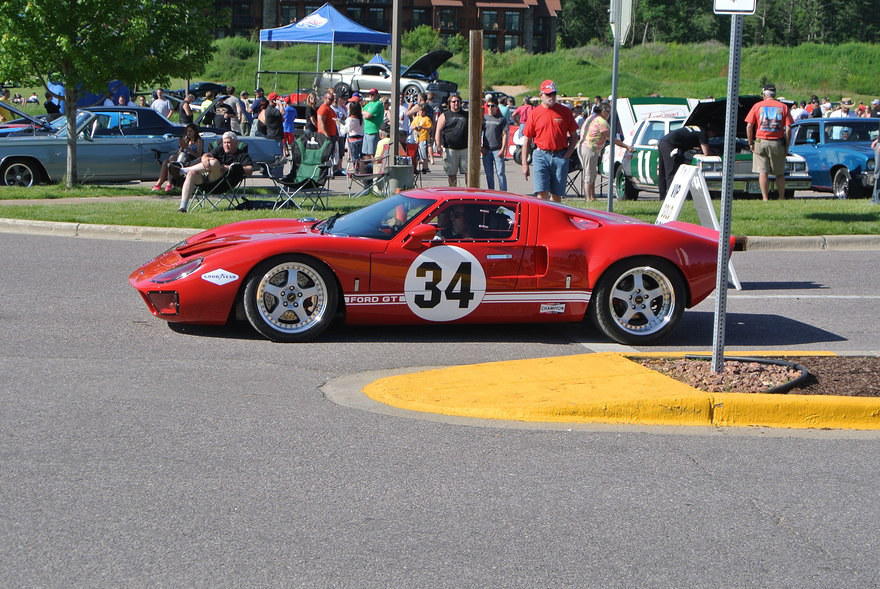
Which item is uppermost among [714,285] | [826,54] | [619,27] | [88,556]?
[826,54]

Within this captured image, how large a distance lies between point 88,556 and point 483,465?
2.03 m

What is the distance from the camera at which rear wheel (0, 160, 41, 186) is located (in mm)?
20844

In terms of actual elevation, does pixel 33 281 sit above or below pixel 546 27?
below

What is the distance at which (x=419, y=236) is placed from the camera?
352 inches

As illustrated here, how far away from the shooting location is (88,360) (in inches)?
320

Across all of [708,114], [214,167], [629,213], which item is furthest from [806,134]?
[214,167]

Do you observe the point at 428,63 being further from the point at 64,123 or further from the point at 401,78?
the point at 64,123

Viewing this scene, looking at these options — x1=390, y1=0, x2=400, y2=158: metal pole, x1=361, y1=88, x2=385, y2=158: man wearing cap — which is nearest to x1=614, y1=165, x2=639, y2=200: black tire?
x1=361, y1=88, x2=385, y2=158: man wearing cap

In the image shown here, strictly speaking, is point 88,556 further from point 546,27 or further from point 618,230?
point 546,27

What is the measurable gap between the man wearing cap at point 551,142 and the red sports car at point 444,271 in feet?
19.5

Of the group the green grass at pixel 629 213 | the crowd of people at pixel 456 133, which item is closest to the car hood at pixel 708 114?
the crowd of people at pixel 456 133

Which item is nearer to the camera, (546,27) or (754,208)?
(754,208)

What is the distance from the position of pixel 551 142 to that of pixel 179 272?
743cm

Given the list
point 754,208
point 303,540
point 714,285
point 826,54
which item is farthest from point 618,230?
point 826,54
